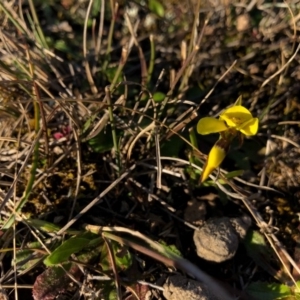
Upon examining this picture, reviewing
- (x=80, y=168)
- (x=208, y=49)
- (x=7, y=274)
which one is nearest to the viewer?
(x=7, y=274)

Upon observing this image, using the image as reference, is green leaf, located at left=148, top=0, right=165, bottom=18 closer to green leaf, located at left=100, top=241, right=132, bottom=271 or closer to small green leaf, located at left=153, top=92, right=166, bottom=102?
small green leaf, located at left=153, top=92, right=166, bottom=102

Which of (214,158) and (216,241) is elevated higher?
(214,158)

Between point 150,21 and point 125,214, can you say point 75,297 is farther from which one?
point 150,21

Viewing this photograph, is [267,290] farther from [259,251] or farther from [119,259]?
[119,259]

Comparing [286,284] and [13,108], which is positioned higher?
[13,108]

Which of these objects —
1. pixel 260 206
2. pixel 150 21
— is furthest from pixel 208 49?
pixel 260 206

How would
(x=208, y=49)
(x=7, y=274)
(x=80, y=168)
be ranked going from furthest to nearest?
(x=208, y=49), (x=80, y=168), (x=7, y=274)

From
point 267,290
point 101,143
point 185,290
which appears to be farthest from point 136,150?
point 267,290
